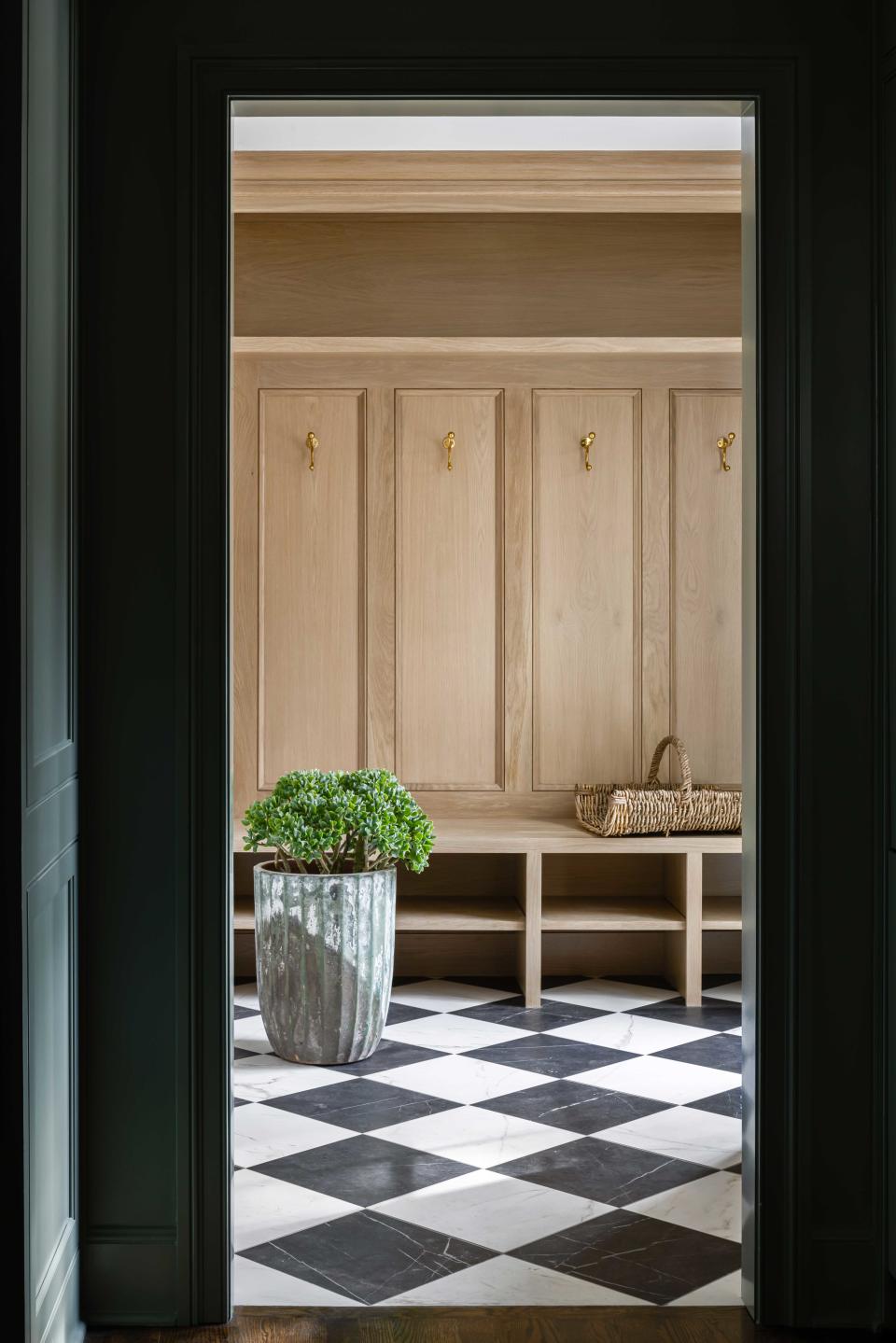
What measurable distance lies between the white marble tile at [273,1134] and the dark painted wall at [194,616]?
873mm

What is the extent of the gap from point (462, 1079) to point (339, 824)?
Result: 838 millimetres

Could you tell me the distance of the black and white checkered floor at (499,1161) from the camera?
256 cm

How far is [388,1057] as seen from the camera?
13.1ft

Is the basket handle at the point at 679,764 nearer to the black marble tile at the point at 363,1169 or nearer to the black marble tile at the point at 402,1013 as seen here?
the black marble tile at the point at 402,1013

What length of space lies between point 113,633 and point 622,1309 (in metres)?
1.59

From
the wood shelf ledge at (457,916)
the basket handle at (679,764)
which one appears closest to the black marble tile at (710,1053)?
the wood shelf ledge at (457,916)

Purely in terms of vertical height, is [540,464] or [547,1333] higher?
[540,464]

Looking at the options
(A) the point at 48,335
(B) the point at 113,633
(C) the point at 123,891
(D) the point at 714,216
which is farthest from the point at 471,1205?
(D) the point at 714,216

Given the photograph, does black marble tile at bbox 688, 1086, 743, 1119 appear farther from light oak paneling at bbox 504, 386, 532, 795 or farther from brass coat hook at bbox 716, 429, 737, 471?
brass coat hook at bbox 716, 429, 737, 471

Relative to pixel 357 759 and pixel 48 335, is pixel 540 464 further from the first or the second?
pixel 48 335

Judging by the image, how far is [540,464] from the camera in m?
5.00

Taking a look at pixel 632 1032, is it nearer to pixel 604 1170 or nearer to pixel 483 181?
pixel 604 1170

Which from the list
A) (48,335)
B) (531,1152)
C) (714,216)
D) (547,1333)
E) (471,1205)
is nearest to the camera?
(48,335)

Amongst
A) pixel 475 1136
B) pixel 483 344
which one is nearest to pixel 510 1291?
pixel 475 1136
